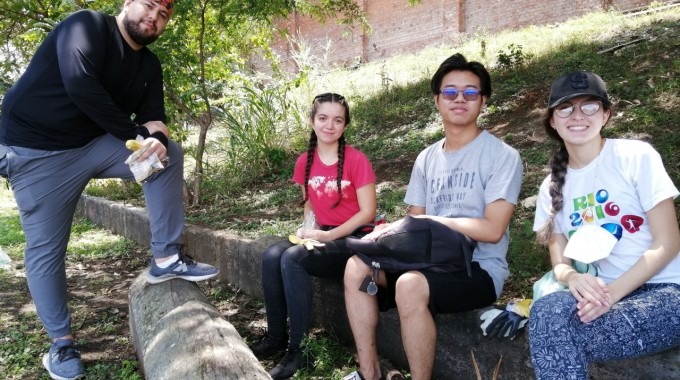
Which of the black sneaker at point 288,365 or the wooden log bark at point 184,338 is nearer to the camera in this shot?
the wooden log bark at point 184,338

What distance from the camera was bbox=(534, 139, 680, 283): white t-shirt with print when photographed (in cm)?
195

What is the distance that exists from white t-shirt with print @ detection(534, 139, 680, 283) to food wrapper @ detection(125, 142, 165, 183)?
1973mm

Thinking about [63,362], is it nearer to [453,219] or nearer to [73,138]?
[73,138]

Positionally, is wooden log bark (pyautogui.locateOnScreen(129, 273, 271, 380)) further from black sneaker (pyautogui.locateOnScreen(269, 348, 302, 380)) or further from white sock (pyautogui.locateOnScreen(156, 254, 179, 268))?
black sneaker (pyautogui.locateOnScreen(269, 348, 302, 380))

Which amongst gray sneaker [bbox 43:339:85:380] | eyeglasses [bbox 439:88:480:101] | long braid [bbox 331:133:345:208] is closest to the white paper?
eyeglasses [bbox 439:88:480:101]

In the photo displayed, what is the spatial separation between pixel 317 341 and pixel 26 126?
1.91 metres

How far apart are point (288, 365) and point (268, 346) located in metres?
0.27

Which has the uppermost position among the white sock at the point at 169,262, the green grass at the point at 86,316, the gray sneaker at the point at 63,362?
the white sock at the point at 169,262

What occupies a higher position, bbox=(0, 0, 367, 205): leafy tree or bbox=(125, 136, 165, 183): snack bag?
bbox=(0, 0, 367, 205): leafy tree

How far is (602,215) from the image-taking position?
2066 millimetres

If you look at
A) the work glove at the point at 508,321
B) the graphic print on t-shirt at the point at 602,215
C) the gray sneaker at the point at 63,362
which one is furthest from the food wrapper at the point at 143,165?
the graphic print on t-shirt at the point at 602,215

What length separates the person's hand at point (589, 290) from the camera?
1842 millimetres

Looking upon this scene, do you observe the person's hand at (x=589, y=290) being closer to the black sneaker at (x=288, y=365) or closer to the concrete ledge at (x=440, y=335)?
the concrete ledge at (x=440, y=335)

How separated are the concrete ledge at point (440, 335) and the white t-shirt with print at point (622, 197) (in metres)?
0.32
